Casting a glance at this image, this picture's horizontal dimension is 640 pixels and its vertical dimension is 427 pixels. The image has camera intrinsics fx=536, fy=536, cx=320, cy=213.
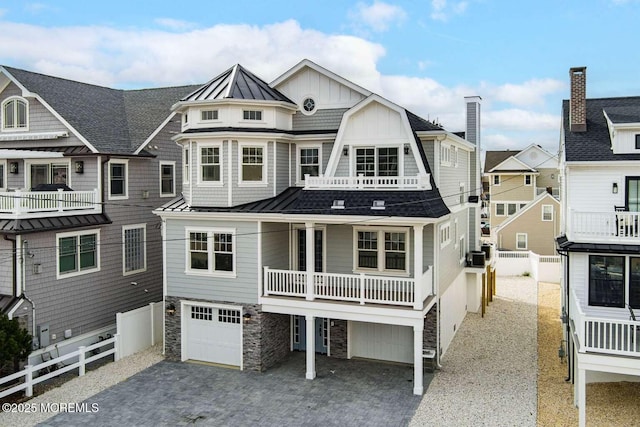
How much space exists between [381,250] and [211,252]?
5.54 meters

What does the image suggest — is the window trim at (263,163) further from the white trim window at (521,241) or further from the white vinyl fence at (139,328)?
the white trim window at (521,241)

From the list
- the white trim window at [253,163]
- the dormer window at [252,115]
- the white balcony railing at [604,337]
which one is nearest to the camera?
the white balcony railing at [604,337]

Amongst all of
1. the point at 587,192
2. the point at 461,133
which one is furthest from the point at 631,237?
the point at 461,133

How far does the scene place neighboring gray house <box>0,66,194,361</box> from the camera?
55.3 feet

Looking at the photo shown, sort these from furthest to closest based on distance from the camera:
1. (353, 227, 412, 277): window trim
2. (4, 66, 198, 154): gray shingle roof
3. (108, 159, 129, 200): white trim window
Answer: (108, 159, 129, 200): white trim window, (4, 66, 198, 154): gray shingle roof, (353, 227, 412, 277): window trim

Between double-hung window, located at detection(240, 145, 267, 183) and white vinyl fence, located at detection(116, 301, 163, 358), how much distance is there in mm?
6009

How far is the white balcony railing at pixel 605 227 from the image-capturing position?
1459cm

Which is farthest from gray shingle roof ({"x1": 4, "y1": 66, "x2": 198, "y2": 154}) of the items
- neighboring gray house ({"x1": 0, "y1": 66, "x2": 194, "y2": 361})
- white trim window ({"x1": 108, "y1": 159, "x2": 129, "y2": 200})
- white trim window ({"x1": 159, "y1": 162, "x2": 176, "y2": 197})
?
white trim window ({"x1": 159, "y1": 162, "x2": 176, "y2": 197})

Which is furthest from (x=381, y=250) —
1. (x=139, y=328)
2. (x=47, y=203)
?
A: (x=47, y=203)

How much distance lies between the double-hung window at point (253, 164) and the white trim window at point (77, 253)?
621 centimetres

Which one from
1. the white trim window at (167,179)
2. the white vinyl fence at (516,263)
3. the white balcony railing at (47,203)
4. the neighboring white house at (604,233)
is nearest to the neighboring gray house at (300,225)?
the white balcony railing at (47,203)

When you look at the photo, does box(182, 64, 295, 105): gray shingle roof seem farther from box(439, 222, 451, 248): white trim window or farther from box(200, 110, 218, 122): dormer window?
box(439, 222, 451, 248): white trim window

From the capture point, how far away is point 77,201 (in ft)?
61.4

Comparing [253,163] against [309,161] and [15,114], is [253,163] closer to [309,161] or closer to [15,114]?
[309,161]
